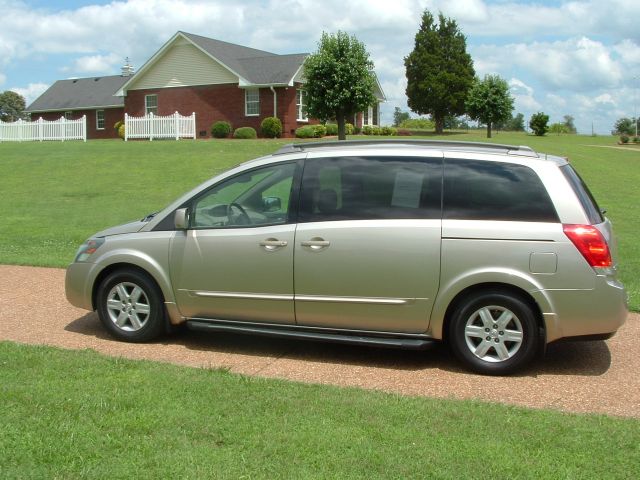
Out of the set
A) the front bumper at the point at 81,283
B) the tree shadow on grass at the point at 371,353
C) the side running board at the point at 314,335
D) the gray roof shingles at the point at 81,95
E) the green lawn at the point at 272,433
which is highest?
the gray roof shingles at the point at 81,95

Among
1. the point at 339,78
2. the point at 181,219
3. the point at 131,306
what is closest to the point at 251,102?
the point at 339,78

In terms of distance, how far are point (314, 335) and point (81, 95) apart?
174ft

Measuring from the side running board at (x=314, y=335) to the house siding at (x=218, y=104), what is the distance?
Result: 114ft

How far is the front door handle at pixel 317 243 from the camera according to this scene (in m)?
6.02

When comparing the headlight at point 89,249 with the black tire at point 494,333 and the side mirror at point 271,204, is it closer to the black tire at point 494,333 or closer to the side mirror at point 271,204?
the side mirror at point 271,204

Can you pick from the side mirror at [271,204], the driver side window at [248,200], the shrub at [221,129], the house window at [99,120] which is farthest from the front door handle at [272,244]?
the house window at [99,120]

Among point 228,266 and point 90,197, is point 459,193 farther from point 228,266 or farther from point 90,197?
point 90,197

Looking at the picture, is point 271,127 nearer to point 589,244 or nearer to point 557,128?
point 589,244

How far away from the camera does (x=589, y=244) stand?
555 cm

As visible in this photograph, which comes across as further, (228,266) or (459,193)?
(228,266)

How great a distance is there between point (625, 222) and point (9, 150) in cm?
2808

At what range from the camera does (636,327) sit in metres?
7.32

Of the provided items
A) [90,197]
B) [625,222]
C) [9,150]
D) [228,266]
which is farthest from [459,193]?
[9,150]

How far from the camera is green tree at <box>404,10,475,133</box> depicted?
2290 inches
